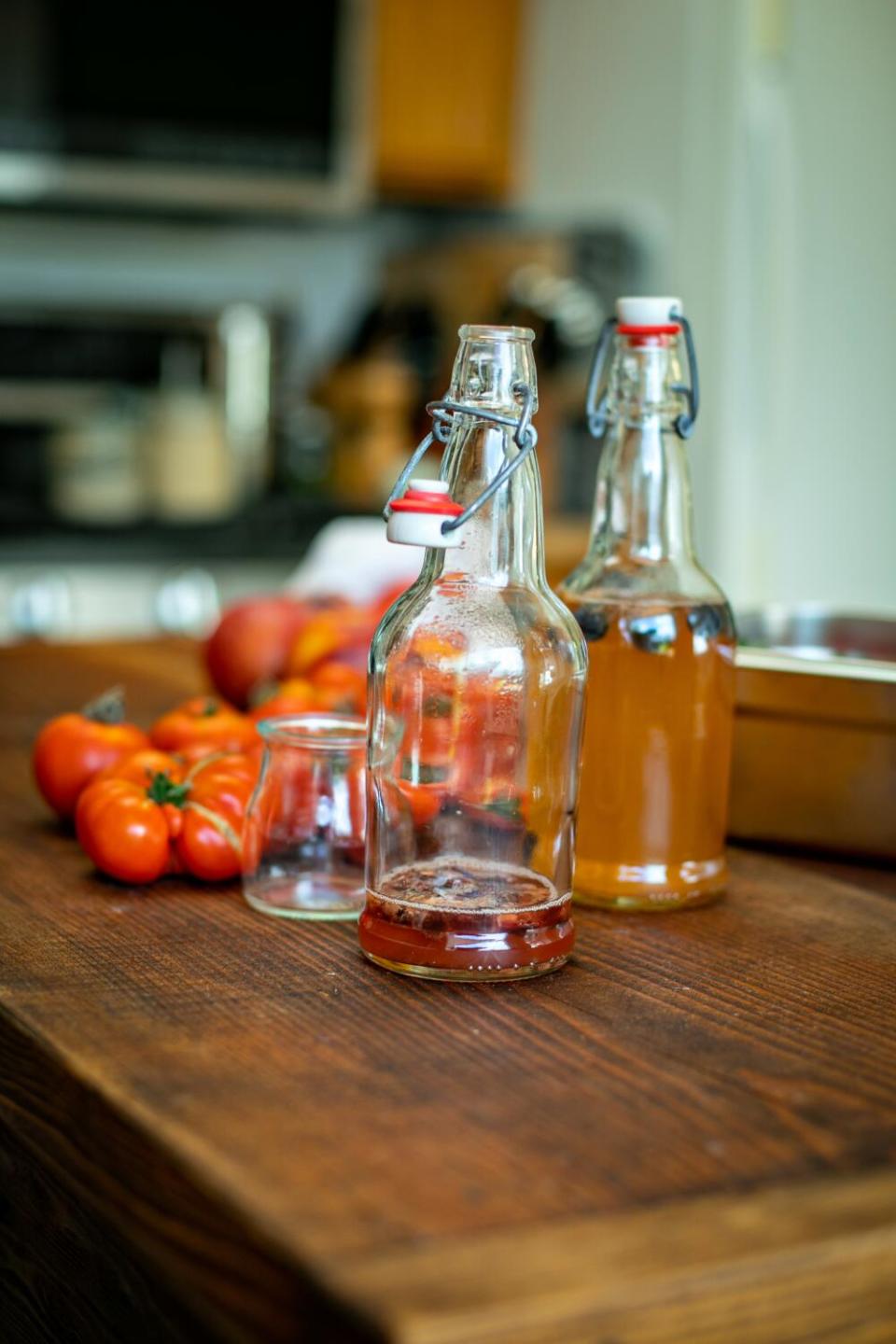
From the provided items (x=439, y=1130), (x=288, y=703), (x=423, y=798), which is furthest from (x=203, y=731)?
(x=439, y=1130)

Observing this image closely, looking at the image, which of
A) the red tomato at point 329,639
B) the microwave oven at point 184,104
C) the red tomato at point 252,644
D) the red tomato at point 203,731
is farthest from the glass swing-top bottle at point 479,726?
the microwave oven at point 184,104

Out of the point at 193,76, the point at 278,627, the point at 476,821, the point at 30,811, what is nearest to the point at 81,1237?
the point at 476,821

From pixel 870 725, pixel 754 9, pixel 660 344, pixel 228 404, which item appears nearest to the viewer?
pixel 660 344

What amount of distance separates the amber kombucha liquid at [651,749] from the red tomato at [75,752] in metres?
0.29

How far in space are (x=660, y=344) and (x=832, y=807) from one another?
1.01ft

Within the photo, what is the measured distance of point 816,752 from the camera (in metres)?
0.96

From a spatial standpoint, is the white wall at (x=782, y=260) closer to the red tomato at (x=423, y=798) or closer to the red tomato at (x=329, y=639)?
the red tomato at (x=329, y=639)

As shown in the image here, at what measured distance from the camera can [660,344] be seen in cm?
83

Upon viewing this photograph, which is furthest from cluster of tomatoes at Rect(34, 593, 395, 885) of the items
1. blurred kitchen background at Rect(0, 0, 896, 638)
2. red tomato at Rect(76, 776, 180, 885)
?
blurred kitchen background at Rect(0, 0, 896, 638)

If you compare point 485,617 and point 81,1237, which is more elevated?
point 485,617

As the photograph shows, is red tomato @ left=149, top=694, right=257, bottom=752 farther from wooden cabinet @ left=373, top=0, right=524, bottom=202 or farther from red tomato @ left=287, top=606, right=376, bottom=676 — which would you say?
wooden cabinet @ left=373, top=0, right=524, bottom=202

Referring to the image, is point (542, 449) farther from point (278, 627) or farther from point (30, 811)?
point (30, 811)

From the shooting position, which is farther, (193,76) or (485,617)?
(193,76)

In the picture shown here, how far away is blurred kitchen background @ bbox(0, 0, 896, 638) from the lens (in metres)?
3.00
